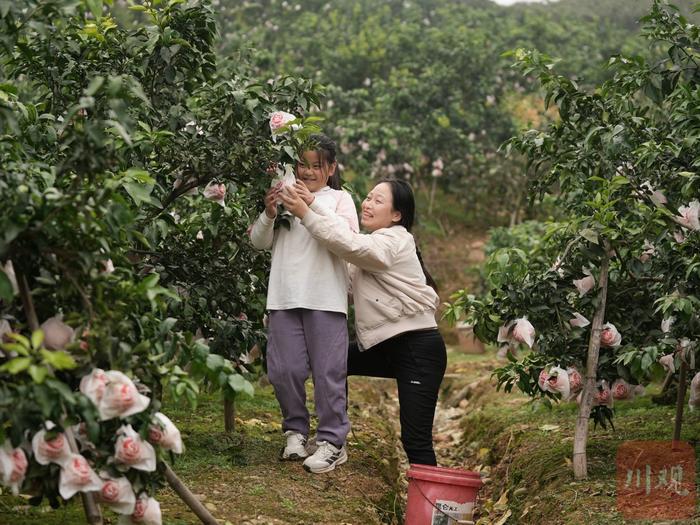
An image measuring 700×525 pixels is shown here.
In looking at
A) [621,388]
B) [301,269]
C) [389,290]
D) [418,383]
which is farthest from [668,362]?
[301,269]

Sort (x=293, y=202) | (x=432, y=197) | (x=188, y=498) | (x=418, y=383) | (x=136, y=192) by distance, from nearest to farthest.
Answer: (x=136, y=192) < (x=188, y=498) < (x=293, y=202) < (x=418, y=383) < (x=432, y=197)

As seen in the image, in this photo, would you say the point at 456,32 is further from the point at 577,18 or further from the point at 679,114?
the point at 679,114

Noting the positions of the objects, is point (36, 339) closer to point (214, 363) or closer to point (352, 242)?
point (214, 363)

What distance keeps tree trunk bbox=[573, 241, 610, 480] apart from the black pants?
27.0 inches

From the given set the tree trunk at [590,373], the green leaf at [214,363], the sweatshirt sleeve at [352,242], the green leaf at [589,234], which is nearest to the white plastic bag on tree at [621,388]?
the tree trunk at [590,373]

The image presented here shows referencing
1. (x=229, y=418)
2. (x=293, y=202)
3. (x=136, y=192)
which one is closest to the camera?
(x=136, y=192)

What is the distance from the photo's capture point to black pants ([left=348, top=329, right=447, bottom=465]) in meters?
4.77

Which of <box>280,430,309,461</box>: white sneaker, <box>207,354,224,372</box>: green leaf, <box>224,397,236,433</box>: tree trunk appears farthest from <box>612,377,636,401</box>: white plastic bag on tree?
<box>207,354,224,372</box>: green leaf

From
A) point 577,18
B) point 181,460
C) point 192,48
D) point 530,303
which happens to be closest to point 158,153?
point 192,48

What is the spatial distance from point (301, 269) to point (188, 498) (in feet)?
4.57

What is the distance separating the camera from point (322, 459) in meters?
4.74

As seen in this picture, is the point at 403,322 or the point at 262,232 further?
the point at 403,322

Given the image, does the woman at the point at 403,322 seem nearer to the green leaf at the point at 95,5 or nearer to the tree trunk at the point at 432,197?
the green leaf at the point at 95,5

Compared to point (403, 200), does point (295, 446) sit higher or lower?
lower
